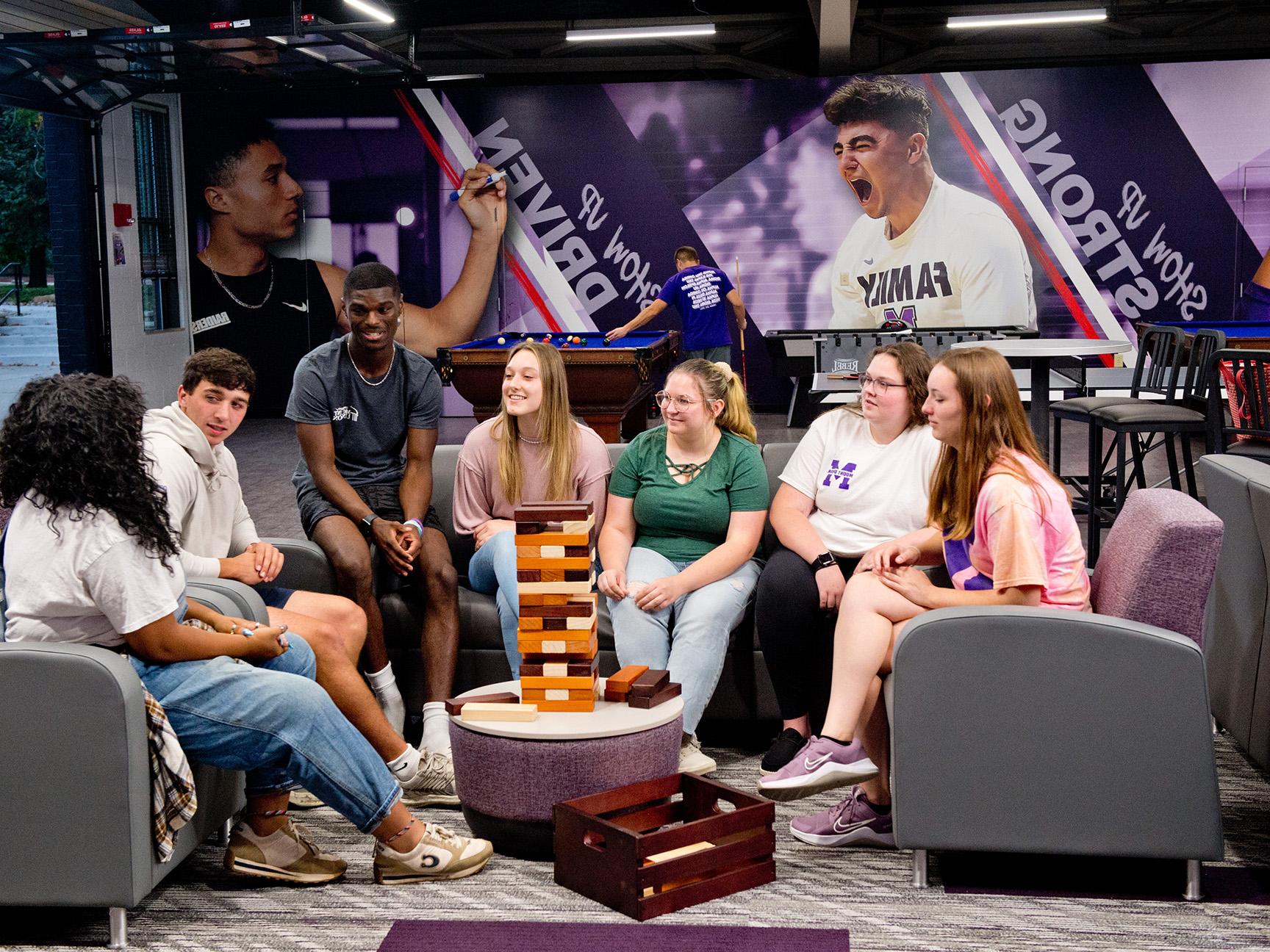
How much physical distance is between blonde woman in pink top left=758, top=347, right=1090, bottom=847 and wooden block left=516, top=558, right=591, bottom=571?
2.01 ft

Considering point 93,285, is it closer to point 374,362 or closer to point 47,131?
point 47,131

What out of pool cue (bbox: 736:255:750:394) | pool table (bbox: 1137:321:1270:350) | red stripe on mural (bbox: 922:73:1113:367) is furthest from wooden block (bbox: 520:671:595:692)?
red stripe on mural (bbox: 922:73:1113:367)

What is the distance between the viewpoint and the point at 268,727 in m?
2.47

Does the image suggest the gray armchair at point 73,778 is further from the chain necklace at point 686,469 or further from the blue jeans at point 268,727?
the chain necklace at point 686,469

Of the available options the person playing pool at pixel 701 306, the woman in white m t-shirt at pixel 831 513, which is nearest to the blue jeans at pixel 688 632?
the woman in white m t-shirt at pixel 831 513

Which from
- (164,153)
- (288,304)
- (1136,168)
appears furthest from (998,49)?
(164,153)

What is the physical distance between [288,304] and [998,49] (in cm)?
732

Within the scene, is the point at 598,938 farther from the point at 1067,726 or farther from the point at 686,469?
the point at 686,469

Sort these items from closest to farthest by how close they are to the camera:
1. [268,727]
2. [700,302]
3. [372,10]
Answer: [268,727] → [700,302] → [372,10]

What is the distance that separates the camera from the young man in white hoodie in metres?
2.97

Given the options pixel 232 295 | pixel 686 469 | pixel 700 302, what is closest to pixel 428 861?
pixel 686 469

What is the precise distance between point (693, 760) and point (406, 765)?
28.9 inches

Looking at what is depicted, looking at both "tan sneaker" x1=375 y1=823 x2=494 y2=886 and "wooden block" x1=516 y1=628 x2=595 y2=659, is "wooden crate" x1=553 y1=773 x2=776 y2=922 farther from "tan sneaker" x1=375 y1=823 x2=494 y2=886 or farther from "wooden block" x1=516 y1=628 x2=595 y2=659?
"wooden block" x1=516 y1=628 x2=595 y2=659

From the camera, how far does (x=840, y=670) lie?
9.43ft
